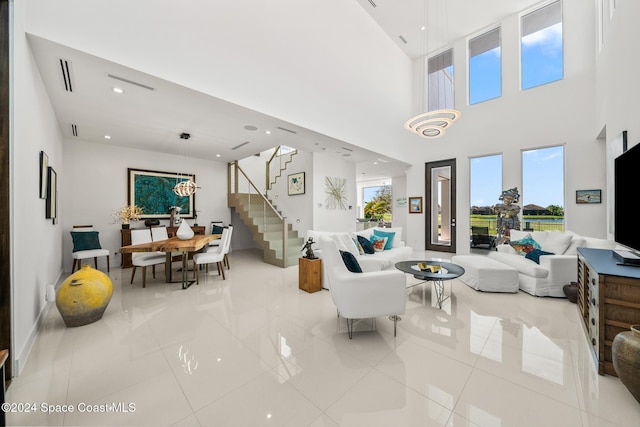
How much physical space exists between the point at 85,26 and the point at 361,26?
600cm

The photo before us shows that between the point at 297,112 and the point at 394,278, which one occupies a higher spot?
the point at 297,112

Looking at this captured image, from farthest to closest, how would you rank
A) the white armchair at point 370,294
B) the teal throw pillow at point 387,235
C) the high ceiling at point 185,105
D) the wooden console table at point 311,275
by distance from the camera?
the teal throw pillow at point 387,235 < the wooden console table at point 311,275 < the high ceiling at point 185,105 < the white armchair at point 370,294

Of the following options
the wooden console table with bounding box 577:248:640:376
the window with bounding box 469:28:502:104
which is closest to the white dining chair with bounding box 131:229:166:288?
the wooden console table with bounding box 577:248:640:376

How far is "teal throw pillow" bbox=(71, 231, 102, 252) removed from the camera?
5184mm

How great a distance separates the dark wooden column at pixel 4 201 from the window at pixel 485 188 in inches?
345

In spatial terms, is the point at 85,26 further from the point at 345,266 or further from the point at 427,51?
the point at 427,51

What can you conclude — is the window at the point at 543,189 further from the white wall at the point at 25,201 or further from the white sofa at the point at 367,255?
the white wall at the point at 25,201

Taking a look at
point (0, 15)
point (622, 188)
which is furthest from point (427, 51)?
point (0, 15)

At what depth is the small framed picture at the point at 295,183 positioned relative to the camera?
24.2 feet

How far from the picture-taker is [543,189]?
6.24 m

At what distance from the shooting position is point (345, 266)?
2.78m

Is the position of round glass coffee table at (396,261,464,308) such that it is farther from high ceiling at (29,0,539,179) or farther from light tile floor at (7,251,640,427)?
high ceiling at (29,0,539,179)

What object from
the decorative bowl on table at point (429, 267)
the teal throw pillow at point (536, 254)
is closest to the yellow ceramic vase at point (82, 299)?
the decorative bowl on table at point (429, 267)

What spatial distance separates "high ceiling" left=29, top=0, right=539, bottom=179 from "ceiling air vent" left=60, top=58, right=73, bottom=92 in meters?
0.01
